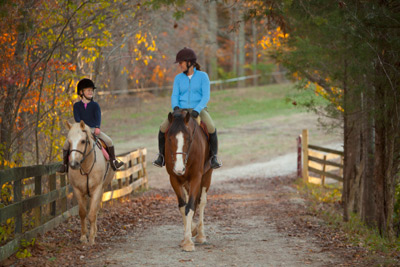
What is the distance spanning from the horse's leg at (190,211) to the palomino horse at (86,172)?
5.27 ft

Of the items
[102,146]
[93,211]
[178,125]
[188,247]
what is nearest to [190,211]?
[188,247]

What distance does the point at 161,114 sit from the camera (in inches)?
1569

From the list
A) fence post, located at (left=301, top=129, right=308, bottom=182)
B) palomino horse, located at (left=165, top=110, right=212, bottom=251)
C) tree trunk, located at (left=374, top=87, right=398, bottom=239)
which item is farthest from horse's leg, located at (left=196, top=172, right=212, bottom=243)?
fence post, located at (left=301, top=129, right=308, bottom=182)

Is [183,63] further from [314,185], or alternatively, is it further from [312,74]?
[314,185]

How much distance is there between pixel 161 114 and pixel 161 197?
78.2 feet

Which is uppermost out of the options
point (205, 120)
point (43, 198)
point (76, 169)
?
point (205, 120)

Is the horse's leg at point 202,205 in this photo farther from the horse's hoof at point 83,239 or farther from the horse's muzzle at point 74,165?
the horse's muzzle at point 74,165

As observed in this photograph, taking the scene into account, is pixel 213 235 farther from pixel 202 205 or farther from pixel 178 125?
pixel 178 125

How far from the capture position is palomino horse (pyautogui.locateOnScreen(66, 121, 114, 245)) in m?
8.46

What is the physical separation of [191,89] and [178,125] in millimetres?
1010

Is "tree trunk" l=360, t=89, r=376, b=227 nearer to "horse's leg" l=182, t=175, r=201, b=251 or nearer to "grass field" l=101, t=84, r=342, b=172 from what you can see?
"horse's leg" l=182, t=175, r=201, b=251

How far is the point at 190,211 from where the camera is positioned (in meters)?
8.45

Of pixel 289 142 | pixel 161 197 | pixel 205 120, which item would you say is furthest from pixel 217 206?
pixel 289 142

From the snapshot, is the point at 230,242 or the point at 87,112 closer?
the point at 230,242
